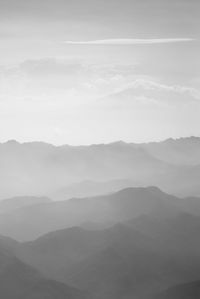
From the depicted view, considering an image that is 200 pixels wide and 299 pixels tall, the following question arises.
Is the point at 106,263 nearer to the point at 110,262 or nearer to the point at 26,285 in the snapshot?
the point at 110,262

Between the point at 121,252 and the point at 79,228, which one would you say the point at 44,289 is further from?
the point at 79,228

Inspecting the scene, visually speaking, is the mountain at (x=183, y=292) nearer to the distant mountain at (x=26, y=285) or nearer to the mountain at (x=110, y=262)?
the mountain at (x=110, y=262)

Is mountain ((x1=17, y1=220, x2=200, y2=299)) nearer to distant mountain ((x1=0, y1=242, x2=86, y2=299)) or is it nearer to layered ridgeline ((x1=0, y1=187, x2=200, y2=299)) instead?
layered ridgeline ((x1=0, y1=187, x2=200, y2=299))

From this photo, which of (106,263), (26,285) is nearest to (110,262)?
(106,263)

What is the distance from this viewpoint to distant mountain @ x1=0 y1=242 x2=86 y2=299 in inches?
5236

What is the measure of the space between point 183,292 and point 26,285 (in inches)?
1744

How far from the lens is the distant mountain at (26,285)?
436 feet

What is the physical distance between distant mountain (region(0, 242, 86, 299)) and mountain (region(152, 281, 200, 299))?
2285 centimetres

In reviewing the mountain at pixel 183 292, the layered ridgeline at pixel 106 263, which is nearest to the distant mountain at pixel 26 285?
the layered ridgeline at pixel 106 263

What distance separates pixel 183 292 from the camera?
430 feet

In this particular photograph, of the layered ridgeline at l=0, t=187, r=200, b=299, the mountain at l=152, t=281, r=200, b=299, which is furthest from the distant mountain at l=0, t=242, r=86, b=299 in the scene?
the mountain at l=152, t=281, r=200, b=299

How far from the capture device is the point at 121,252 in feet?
555

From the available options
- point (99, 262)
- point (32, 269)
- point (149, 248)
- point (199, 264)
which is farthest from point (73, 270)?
point (199, 264)

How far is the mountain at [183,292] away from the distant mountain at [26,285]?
75.0 ft
